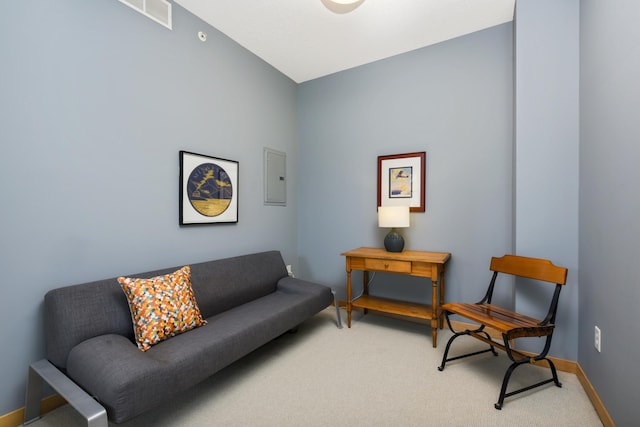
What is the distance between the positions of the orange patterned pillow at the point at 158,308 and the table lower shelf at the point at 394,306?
1599mm

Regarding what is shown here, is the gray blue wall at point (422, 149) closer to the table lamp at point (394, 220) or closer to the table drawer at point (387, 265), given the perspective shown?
the table lamp at point (394, 220)

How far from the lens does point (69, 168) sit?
168cm

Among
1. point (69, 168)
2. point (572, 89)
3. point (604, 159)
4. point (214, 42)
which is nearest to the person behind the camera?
A: point (604, 159)

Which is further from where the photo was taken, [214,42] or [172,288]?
[214,42]

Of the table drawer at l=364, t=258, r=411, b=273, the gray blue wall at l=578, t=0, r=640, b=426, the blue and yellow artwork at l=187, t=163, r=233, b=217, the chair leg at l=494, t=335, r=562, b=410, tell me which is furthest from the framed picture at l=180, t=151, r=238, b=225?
the gray blue wall at l=578, t=0, r=640, b=426

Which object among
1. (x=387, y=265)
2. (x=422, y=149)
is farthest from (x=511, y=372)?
(x=422, y=149)

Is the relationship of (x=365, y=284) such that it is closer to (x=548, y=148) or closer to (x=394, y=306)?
(x=394, y=306)

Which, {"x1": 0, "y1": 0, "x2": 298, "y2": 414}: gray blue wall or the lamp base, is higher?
{"x1": 0, "y1": 0, "x2": 298, "y2": 414}: gray blue wall

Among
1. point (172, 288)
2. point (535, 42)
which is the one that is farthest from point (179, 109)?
point (535, 42)

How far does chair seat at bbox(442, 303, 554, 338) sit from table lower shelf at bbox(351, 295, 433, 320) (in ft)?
1.75

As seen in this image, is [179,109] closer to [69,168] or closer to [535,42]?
[69,168]

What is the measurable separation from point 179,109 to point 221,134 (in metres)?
0.43

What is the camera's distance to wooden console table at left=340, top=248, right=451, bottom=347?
238 cm

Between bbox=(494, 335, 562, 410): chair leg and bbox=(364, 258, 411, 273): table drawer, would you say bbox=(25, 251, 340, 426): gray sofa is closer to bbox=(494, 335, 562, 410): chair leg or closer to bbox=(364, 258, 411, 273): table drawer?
bbox=(364, 258, 411, 273): table drawer
